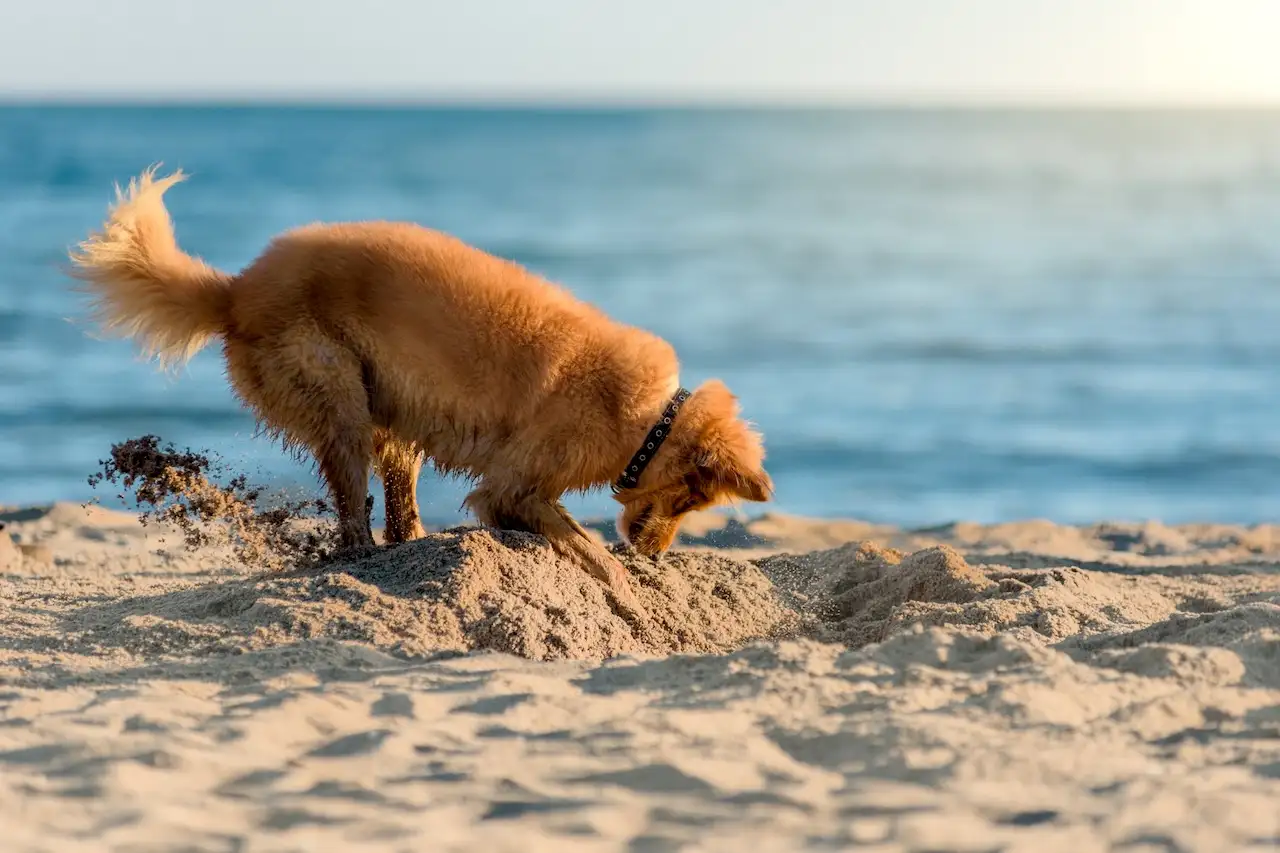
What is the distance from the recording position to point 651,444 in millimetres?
5926

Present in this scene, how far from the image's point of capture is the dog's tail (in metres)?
5.84

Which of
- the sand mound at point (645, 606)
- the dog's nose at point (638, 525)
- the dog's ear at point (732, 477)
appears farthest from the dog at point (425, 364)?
the sand mound at point (645, 606)

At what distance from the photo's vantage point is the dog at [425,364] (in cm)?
578

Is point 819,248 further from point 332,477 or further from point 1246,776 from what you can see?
point 1246,776

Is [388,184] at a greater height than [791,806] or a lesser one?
greater

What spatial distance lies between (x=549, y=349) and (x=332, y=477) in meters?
1.08

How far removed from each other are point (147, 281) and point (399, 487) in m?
1.48

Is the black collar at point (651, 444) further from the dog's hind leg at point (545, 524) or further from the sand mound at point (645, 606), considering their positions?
the sand mound at point (645, 606)

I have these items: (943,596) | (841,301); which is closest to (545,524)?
(943,596)

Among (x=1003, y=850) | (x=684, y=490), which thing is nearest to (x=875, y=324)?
(x=684, y=490)

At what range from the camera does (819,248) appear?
33469 mm

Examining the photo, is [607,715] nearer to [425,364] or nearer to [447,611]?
[447,611]

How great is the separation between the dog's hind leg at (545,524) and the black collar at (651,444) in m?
0.32

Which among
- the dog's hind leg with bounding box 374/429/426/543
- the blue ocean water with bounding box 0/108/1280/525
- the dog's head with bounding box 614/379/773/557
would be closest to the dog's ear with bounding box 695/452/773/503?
the dog's head with bounding box 614/379/773/557
